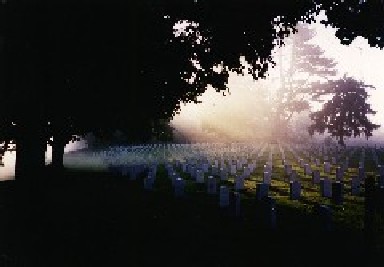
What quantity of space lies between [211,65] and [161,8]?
2.70 metres

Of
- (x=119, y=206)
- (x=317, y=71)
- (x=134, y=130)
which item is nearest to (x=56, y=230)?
(x=119, y=206)

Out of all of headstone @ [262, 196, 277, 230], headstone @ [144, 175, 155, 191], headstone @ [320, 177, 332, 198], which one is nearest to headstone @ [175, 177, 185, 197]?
headstone @ [144, 175, 155, 191]

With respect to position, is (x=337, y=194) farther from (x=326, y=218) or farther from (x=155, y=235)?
(x=155, y=235)

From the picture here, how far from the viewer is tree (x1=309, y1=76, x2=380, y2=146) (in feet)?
150

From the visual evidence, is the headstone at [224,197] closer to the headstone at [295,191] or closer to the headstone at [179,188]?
the headstone at [179,188]

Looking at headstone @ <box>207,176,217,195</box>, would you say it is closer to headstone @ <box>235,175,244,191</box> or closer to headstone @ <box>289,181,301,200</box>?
headstone @ <box>235,175,244,191</box>

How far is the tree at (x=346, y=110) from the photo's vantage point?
4572cm

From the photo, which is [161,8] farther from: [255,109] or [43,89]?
[255,109]

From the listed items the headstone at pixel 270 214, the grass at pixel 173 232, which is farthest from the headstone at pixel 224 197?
the headstone at pixel 270 214

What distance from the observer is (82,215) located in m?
10.5

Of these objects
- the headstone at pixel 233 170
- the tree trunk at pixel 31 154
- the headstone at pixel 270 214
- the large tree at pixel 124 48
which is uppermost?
the large tree at pixel 124 48

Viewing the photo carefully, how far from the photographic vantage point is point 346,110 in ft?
151

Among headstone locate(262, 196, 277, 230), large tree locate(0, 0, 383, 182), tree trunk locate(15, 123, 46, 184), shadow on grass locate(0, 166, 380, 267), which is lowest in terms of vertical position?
shadow on grass locate(0, 166, 380, 267)

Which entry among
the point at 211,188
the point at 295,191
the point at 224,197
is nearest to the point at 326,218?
the point at 224,197
